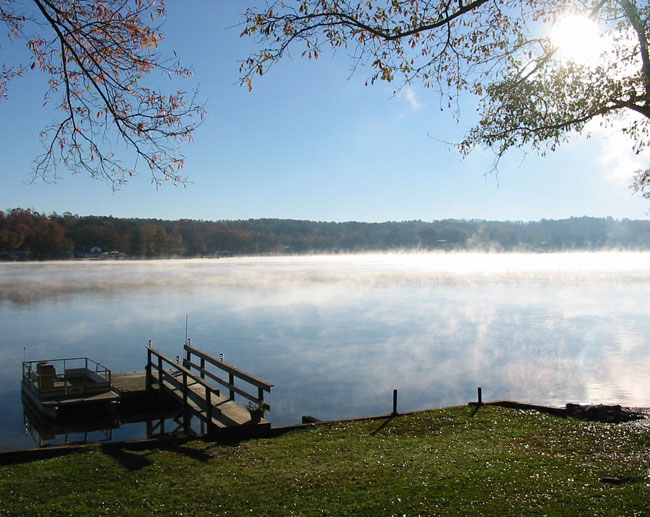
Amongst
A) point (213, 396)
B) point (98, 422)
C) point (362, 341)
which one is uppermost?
point (213, 396)

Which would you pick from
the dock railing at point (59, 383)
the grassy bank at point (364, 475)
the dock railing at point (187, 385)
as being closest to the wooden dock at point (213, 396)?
the dock railing at point (187, 385)

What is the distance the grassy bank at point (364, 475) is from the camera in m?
6.44

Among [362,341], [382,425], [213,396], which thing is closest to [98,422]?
[213,396]

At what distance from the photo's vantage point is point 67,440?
14.6 metres

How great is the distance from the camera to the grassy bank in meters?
6.44

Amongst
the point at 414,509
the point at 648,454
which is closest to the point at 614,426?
the point at 648,454

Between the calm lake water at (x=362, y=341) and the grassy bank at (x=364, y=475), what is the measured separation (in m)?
6.07

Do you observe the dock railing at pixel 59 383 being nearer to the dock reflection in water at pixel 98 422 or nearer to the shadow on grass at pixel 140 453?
the dock reflection in water at pixel 98 422

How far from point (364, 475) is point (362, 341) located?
20.5 meters

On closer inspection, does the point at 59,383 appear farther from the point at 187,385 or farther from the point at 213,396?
the point at 213,396

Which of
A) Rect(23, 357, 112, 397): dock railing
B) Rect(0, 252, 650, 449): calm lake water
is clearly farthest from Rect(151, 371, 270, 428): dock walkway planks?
Rect(23, 357, 112, 397): dock railing

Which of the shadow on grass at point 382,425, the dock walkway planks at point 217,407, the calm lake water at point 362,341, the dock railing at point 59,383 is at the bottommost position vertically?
the calm lake water at point 362,341

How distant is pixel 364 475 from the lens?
7535 millimetres

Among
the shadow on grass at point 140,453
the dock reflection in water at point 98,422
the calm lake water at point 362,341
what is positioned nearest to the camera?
the shadow on grass at point 140,453
